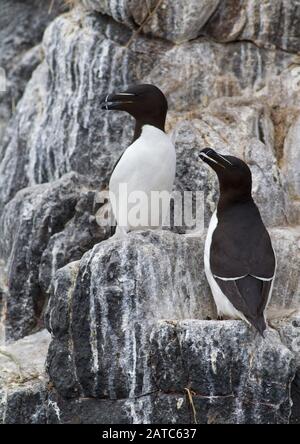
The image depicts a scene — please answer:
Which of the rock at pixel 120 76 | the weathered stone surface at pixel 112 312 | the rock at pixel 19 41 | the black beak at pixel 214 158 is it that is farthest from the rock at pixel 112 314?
the rock at pixel 19 41

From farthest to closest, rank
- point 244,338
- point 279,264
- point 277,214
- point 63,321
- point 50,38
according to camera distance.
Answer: point 50,38
point 277,214
point 279,264
point 63,321
point 244,338

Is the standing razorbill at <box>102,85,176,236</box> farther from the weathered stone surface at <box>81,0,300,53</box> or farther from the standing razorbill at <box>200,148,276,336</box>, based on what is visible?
the weathered stone surface at <box>81,0,300,53</box>

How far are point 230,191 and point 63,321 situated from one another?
1.67m

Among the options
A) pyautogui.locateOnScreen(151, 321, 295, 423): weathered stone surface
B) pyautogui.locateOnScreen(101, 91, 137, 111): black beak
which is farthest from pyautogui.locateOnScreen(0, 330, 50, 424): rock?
pyautogui.locateOnScreen(101, 91, 137, 111): black beak

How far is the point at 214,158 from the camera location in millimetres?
8039

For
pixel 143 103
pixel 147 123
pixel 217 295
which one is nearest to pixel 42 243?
pixel 147 123

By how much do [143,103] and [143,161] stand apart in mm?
574

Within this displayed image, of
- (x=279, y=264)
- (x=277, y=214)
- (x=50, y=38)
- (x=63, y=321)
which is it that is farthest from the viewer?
(x=50, y=38)

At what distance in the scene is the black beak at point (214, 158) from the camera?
26.3 ft

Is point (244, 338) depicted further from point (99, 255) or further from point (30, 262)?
point (30, 262)

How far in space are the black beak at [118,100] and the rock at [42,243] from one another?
1.16 metres

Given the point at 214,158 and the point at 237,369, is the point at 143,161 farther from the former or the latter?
the point at 237,369
